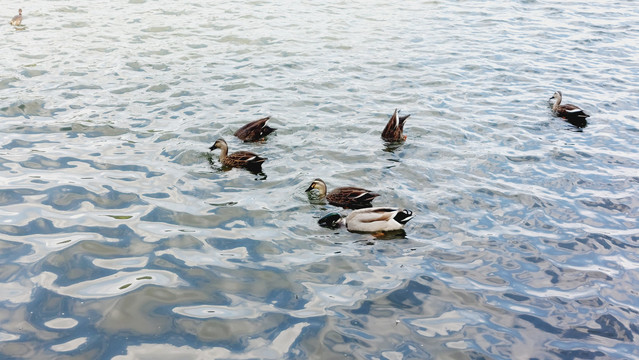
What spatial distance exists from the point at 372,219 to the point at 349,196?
0.92 metres

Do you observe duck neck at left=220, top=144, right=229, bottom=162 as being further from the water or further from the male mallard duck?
the male mallard duck

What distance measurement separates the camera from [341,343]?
6.05 metres

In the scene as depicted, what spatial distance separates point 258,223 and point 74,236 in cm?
271

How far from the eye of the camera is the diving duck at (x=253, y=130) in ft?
36.7

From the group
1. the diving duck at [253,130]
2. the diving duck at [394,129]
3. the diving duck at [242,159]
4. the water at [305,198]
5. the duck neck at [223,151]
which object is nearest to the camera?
the water at [305,198]

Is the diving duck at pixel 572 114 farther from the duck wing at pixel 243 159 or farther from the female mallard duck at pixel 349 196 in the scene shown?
the duck wing at pixel 243 159

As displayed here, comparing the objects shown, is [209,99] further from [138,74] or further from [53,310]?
[53,310]

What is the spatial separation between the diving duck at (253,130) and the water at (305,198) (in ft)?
0.99

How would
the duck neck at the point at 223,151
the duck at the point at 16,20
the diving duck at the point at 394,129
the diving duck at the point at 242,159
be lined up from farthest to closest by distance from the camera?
1. the duck at the point at 16,20
2. the diving duck at the point at 394,129
3. the duck neck at the point at 223,151
4. the diving duck at the point at 242,159

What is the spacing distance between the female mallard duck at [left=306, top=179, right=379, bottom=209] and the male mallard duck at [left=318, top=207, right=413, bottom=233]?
48 centimetres

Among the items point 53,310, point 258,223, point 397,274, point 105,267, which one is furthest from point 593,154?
point 53,310

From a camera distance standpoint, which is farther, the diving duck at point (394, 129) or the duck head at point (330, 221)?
the diving duck at point (394, 129)

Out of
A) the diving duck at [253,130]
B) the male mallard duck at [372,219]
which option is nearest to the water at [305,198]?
the male mallard duck at [372,219]

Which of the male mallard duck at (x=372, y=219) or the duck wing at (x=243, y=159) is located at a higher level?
→ the duck wing at (x=243, y=159)
